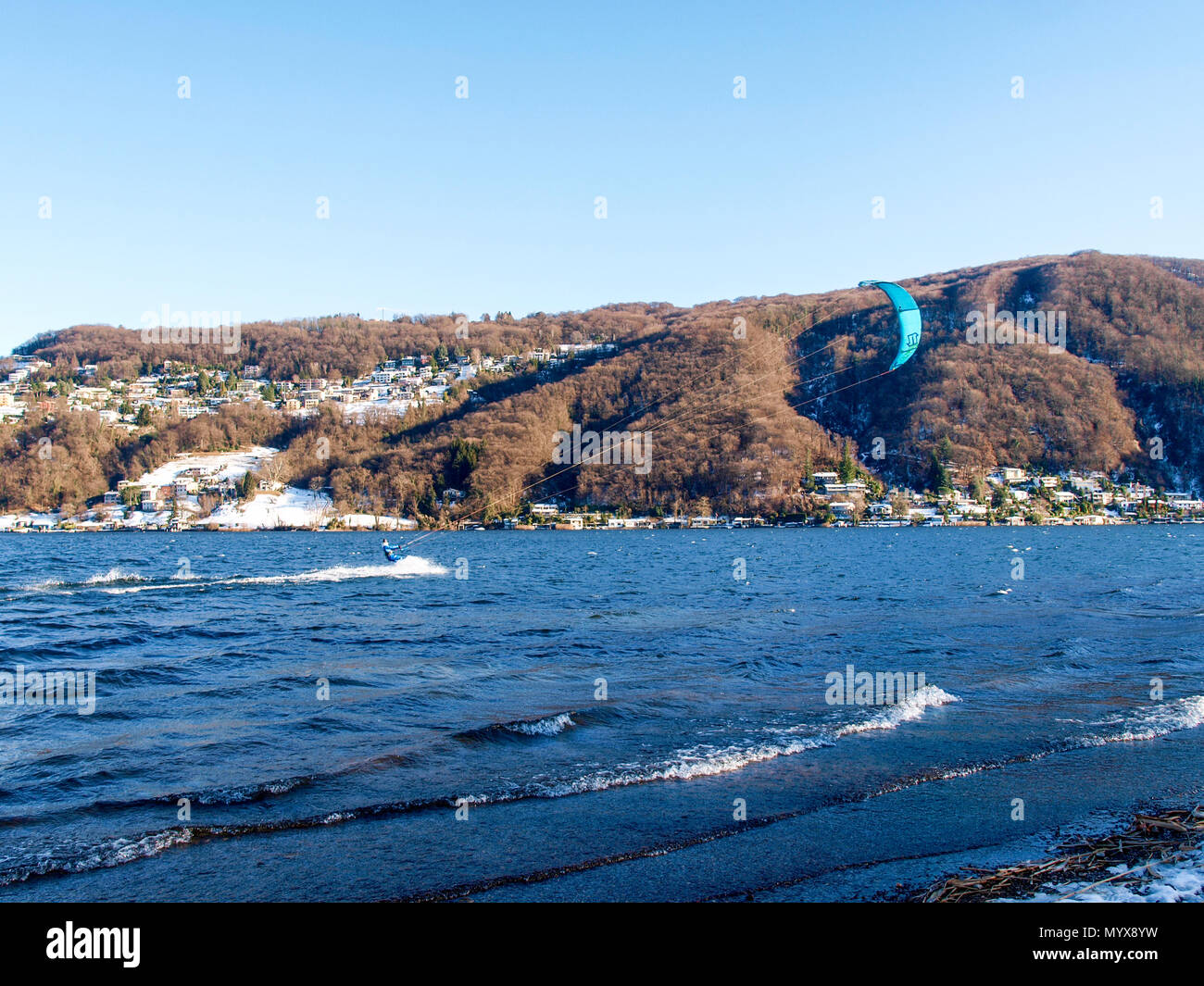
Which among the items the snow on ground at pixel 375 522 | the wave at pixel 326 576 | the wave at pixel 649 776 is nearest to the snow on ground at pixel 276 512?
the snow on ground at pixel 375 522

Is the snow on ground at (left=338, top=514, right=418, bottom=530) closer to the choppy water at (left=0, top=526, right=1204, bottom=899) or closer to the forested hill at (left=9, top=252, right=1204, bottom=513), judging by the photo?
the forested hill at (left=9, top=252, right=1204, bottom=513)

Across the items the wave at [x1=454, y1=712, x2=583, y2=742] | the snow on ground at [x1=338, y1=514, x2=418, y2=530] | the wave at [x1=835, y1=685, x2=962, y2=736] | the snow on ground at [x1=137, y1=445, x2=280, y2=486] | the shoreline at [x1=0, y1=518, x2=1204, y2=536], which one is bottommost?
the shoreline at [x1=0, y1=518, x2=1204, y2=536]

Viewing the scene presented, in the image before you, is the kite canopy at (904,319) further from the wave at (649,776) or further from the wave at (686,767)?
the wave at (686,767)

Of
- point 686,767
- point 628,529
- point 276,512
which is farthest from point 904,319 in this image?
point 276,512

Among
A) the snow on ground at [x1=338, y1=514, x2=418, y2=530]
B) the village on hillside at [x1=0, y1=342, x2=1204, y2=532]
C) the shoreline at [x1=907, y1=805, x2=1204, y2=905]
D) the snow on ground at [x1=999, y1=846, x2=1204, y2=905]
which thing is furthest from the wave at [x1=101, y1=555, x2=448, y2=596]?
the village on hillside at [x1=0, y1=342, x2=1204, y2=532]

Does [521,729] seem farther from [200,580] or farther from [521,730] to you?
[200,580]
